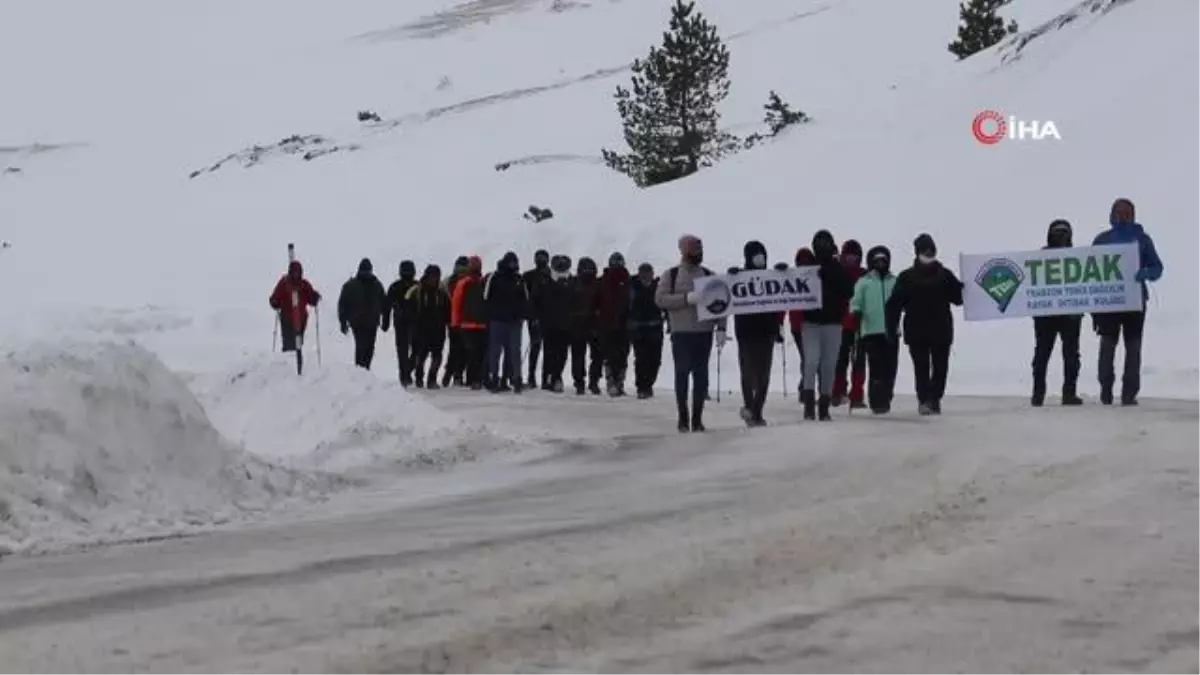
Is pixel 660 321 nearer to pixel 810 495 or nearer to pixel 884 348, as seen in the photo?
pixel 884 348

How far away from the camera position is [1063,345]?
1770 cm

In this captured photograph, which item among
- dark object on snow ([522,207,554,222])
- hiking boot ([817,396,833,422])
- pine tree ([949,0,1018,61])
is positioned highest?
pine tree ([949,0,1018,61])

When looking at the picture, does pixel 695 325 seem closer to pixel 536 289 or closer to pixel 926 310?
pixel 926 310

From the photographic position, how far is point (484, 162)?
2800 inches

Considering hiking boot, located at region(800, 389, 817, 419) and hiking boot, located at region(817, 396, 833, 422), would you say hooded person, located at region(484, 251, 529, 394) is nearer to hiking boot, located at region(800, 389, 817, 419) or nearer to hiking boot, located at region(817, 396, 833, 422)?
hiking boot, located at region(800, 389, 817, 419)

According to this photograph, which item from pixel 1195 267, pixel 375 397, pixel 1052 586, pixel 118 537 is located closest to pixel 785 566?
pixel 1052 586

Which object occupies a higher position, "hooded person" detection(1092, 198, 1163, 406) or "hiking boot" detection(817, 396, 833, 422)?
"hooded person" detection(1092, 198, 1163, 406)

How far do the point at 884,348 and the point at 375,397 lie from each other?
194 inches

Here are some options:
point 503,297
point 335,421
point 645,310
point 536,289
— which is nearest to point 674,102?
point 536,289

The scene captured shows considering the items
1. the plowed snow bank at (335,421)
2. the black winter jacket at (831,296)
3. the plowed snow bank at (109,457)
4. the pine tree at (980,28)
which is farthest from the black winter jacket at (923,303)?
the pine tree at (980,28)

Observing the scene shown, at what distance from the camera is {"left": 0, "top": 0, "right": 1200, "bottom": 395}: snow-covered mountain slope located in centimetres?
3391

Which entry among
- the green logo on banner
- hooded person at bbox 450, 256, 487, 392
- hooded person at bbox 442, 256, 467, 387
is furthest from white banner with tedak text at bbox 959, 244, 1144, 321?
hooded person at bbox 442, 256, 467, 387

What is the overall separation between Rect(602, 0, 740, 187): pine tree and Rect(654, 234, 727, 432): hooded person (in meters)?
31.3

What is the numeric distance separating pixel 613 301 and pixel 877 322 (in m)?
6.45
